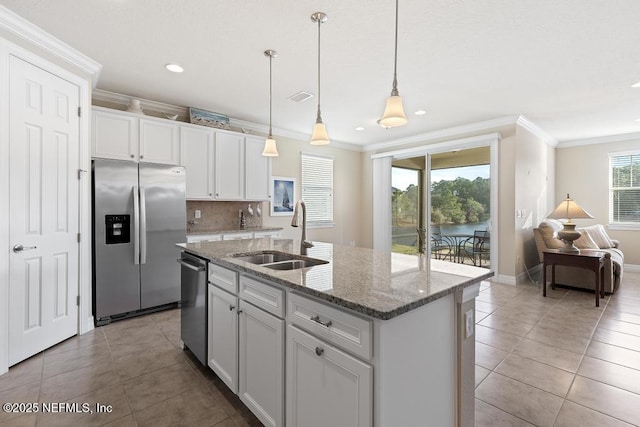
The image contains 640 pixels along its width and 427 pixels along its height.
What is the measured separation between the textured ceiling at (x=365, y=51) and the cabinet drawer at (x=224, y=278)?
1.87 m

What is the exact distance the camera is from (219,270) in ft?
6.82

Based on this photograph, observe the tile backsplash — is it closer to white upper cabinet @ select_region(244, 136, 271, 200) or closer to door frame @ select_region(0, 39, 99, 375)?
white upper cabinet @ select_region(244, 136, 271, 200)

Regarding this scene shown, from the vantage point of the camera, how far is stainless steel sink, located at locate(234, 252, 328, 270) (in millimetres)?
2088

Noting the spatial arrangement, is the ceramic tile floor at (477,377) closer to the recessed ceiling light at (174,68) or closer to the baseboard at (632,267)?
the recessed ceiling light at (174,68)

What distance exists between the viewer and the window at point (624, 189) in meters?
5.84

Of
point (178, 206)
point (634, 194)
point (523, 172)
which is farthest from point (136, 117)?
point (634, 194)

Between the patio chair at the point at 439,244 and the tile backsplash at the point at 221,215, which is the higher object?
the tile backsplash at the point at 221,215

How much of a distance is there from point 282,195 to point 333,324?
4458 millimetres

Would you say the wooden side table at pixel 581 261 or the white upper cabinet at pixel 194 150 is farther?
the wooden side table at pixel 581 261

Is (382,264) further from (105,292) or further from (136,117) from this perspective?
(136,117)

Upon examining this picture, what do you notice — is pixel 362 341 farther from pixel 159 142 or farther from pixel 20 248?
pixel 159 142

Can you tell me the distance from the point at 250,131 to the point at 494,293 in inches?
177

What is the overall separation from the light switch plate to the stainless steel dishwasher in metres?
1.70

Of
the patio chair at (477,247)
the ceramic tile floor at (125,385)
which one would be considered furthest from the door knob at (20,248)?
the patio chair at (477,247)
